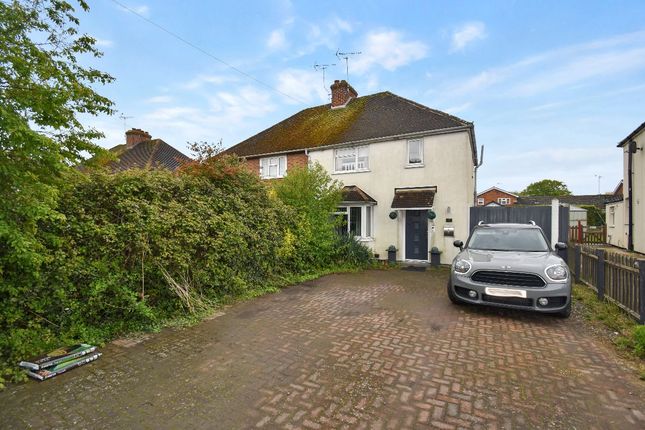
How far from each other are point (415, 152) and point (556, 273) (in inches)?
328

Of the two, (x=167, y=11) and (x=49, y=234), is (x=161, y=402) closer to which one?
(x=49, y=234)

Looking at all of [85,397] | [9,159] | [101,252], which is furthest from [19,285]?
[85,397]

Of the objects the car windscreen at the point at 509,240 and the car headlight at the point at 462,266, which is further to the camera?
the car windscreen at the point at 509,240

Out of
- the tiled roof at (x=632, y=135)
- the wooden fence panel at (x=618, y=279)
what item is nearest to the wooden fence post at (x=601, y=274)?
the wooden fence panel at (x=618, y=279)

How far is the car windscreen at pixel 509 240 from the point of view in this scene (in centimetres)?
640

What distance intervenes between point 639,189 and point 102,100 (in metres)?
20.2

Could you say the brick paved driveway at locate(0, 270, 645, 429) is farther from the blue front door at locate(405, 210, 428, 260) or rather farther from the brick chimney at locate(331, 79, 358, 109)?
the brick chimney at locate(331, 79, 358, 109)

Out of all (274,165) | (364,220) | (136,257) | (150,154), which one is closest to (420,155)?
(364,220)

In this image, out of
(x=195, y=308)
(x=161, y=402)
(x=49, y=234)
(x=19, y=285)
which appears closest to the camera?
(x=161, y=402)

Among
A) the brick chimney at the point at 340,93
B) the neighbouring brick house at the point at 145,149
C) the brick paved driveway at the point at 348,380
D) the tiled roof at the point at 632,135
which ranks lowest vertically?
the brick paved driveway at the point at 348,380

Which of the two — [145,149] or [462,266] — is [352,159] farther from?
[145,149]

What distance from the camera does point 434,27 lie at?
31.2 feet

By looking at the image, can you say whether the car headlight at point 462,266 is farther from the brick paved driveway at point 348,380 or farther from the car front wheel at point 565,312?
the car front wheel at point 565,312

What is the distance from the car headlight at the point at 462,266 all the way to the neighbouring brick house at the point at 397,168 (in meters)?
5.96
